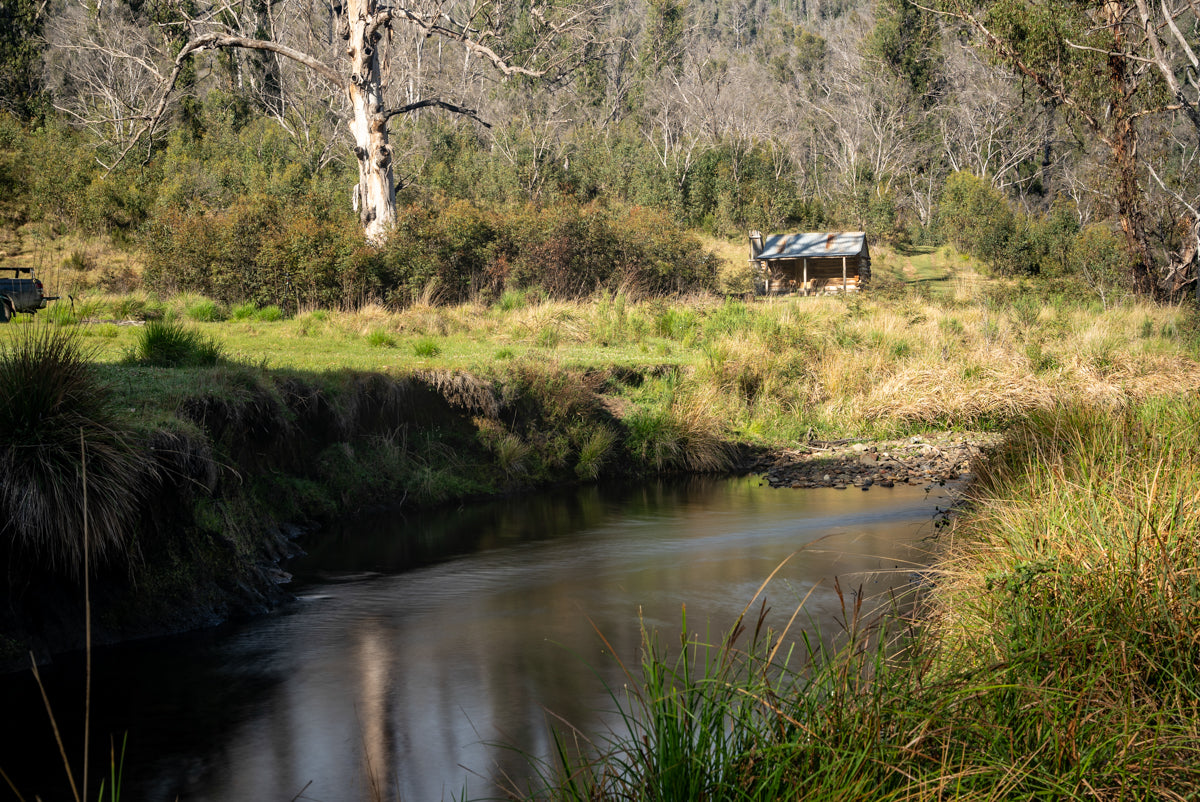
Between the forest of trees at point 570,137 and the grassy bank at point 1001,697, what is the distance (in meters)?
18.4

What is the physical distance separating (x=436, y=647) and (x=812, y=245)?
37.9 meters

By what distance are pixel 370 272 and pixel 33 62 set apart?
2806 cm

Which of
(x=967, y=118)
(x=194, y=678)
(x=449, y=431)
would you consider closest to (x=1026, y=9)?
(x=449, y=431)

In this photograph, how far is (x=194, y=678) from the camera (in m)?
7.80

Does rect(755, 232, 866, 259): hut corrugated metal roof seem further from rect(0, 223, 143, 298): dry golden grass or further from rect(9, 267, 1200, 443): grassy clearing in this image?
rect(0, 223, 143, 298): dry golden grass

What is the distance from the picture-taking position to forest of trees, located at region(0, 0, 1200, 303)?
981 inches

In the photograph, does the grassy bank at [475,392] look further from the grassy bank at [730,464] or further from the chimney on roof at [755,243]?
the chimney on roof at [755,243]

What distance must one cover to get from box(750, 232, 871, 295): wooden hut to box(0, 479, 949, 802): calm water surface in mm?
30222

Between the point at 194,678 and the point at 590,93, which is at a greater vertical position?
the point at 590,93

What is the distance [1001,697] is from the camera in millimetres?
4137

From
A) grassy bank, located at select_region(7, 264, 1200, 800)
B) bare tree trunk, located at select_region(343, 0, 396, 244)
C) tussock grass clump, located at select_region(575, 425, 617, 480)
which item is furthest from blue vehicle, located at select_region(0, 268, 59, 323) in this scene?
tussock grass clump, located at select_region(575, 425, 617, 480)

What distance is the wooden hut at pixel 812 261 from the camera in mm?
42906

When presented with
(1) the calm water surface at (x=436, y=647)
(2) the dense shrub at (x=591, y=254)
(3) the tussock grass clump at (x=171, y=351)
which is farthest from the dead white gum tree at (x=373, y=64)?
(1) the calm water surface at (x=436, y=647)

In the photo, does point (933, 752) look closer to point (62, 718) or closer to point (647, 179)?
point (62, 718)
